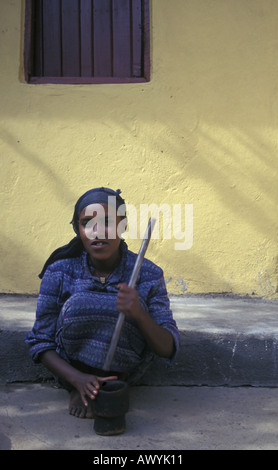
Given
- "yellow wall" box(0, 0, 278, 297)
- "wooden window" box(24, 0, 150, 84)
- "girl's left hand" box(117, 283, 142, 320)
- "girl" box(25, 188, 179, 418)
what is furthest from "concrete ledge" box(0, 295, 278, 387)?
"wooden window" box(24, 0, 150, 84)

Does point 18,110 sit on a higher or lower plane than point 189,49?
lower

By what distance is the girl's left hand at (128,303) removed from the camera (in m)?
2.07

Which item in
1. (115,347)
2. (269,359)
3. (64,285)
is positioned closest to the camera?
(115,347)

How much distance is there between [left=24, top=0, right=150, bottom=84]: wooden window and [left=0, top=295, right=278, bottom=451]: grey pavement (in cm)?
164

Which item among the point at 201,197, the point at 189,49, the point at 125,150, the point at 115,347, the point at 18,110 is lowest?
the point at 115,347

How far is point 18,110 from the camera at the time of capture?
3562mm

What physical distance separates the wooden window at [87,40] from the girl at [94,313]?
1609 mm

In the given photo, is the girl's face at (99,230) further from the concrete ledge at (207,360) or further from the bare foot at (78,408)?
the concrete ledge at (207,360)

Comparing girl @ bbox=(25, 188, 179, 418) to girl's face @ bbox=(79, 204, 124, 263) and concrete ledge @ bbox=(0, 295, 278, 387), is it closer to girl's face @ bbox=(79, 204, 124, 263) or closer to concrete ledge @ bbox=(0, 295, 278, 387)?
girl's face @ bbox=(79, 204, 124, 263)

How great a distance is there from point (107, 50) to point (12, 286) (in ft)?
5.65

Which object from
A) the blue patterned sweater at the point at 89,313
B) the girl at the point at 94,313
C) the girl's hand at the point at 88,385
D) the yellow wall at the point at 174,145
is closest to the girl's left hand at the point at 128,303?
the girl at the point at 94,313

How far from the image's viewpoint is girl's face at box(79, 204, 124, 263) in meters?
2.28

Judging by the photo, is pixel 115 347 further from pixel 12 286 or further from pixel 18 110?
pixel 18 110
